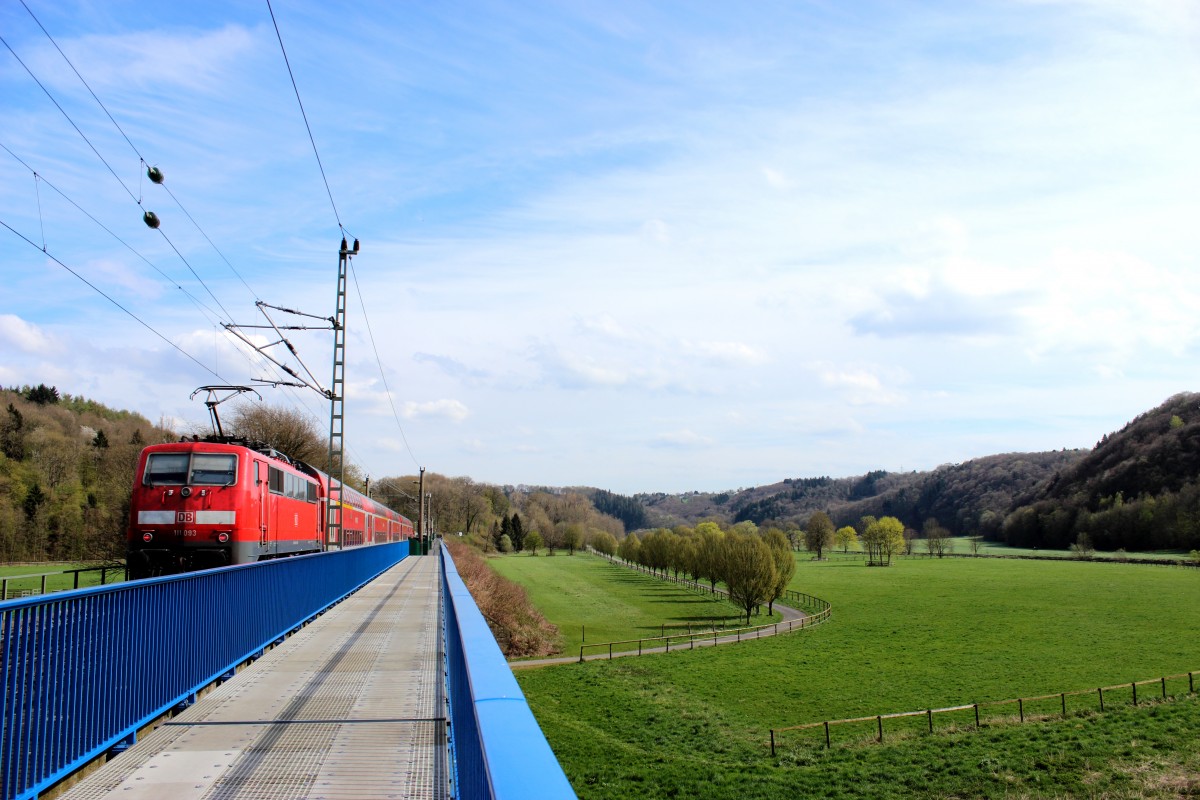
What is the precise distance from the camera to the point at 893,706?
120 ft

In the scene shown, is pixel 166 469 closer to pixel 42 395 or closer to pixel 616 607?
pixel 616 607

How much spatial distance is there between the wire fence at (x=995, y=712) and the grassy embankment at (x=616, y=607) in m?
19.1

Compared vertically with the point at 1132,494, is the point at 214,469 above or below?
above

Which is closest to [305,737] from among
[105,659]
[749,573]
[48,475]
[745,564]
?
[105,659]

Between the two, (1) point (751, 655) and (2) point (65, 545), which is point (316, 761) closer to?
(1) point (751, 655)

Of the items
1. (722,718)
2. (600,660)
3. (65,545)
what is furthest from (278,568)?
(65,545)

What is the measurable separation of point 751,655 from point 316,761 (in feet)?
150

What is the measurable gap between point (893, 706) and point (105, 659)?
36.7 m

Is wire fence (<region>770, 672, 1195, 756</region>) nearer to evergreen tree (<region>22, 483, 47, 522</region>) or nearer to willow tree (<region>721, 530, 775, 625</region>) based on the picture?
willow tree (<region>721, 530, 775, 625</region>)

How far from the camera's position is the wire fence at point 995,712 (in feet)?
105

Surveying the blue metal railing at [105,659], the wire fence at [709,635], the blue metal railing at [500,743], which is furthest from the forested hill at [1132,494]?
the blue metal railing at [500,743]

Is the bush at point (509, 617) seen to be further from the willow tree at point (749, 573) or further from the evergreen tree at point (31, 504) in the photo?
the evergreen tree at point (31, 504)

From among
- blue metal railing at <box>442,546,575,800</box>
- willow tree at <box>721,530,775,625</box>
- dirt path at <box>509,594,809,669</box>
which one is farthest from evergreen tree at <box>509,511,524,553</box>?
blue metal railing at <box>442,546,575,800</box>

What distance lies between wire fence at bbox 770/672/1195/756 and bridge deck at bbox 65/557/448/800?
23932mm
